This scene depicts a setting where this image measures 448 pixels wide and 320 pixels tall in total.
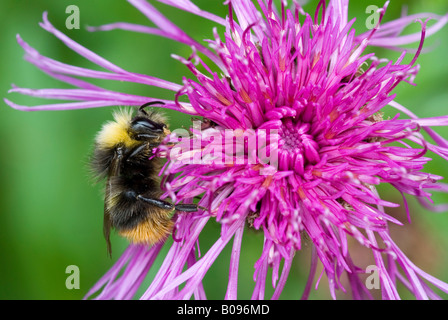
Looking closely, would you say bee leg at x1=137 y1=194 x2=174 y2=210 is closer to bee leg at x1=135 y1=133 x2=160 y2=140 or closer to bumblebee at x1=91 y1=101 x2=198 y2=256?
bumblebee at x1=91 y1=101 x2=198 y2=256

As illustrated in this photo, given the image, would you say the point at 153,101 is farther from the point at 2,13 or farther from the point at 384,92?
the point at 2,13

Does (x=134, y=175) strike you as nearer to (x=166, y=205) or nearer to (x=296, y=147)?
(x=166, y=205)

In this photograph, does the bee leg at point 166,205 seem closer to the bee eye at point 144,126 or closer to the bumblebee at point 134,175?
the bumblebee at point 134,175

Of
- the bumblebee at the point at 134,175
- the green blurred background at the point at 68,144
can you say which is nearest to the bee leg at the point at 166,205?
the bumblebee at the point at 134,175

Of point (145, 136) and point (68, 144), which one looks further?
point (68, 144)

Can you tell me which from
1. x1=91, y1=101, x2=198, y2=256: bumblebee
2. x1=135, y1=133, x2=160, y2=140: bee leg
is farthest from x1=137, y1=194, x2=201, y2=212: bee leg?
x1=135, y1=133, x2=160, y2=140: bee leg

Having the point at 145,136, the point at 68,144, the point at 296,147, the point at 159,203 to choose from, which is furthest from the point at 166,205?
the point at 68,144
